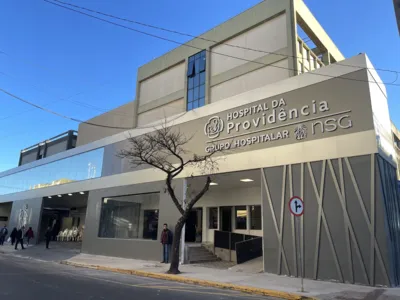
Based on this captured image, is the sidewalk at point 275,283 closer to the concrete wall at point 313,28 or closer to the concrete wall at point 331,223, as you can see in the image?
the concrete wall at point 331,223

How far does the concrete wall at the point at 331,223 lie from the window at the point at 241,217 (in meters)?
6.94

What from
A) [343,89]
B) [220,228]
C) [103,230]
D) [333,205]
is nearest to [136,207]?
[103,230]

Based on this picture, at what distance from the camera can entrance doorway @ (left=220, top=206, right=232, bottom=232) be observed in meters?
21.0

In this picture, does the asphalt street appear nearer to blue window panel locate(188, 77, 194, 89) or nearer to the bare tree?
the bare tree

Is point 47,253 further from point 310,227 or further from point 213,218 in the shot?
point 310,227

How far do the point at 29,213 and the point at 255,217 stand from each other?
23261 millimetres

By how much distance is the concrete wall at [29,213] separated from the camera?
1176 inches

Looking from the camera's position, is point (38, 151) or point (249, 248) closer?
point (249, 248)

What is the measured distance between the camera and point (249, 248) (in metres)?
15.9

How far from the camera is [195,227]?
22.6 metres

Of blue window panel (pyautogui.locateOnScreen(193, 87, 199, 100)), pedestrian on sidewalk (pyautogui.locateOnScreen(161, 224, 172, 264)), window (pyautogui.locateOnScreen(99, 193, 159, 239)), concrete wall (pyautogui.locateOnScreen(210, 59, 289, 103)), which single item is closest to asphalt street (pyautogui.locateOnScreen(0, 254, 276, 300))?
pedestrian on sidewalk (pyautogui.locateOnScreen(161, 224, 172, 264))

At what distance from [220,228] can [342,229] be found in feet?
35.3

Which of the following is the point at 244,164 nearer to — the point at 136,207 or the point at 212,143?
the point at 212,143

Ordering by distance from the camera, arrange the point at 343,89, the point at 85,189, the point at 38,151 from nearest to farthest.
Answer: the point at 343,89
the point at 85,189
the point at 38,151
